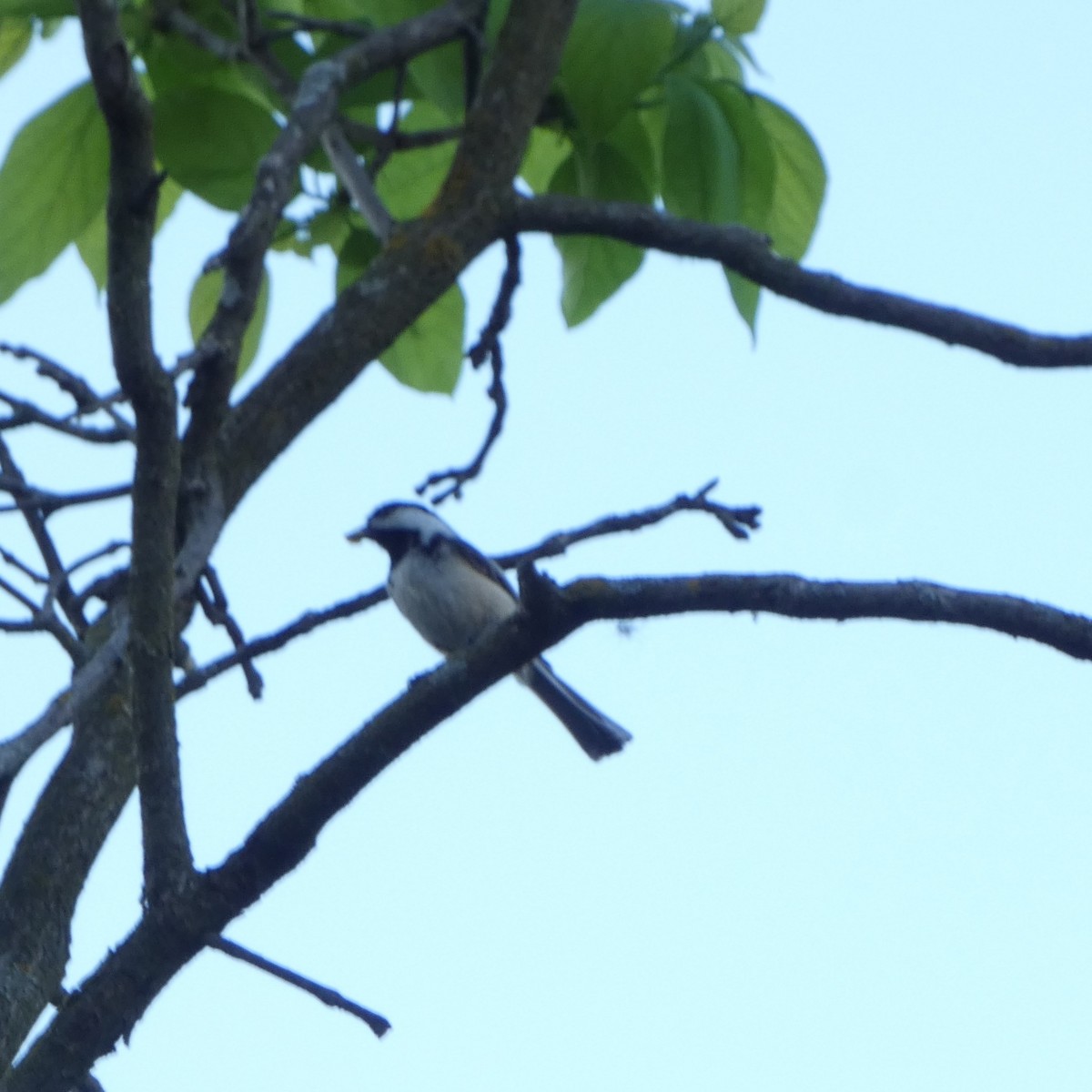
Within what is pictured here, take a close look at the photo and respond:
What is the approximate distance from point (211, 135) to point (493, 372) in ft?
2.32

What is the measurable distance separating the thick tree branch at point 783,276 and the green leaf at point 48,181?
78cm

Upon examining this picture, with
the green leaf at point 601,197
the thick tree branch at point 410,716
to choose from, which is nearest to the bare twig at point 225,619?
the thick tree branch at point 410,716

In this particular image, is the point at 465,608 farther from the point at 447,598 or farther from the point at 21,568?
the point at 21,568

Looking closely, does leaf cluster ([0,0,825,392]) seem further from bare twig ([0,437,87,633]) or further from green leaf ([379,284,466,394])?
bare twig ([0,437,87,633])

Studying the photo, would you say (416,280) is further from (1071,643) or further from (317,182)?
(1071,643)

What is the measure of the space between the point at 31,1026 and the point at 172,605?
1.96ft

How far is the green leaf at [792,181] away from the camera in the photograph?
2.90 meters

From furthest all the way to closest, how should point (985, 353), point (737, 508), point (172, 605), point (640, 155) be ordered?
point (640, 155), point (737, 508), point (985, 353), point (172, 605)

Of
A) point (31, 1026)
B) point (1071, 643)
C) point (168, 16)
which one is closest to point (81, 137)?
point (168, 16)

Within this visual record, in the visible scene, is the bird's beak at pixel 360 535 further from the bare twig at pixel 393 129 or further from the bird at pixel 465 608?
the bare twig at pixel 393 129

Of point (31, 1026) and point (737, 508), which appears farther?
point (737, 508)

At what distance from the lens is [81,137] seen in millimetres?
2697

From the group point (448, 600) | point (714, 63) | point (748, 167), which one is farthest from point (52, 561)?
point (448, 600)

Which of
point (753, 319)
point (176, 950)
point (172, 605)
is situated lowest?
point (176, 950)
